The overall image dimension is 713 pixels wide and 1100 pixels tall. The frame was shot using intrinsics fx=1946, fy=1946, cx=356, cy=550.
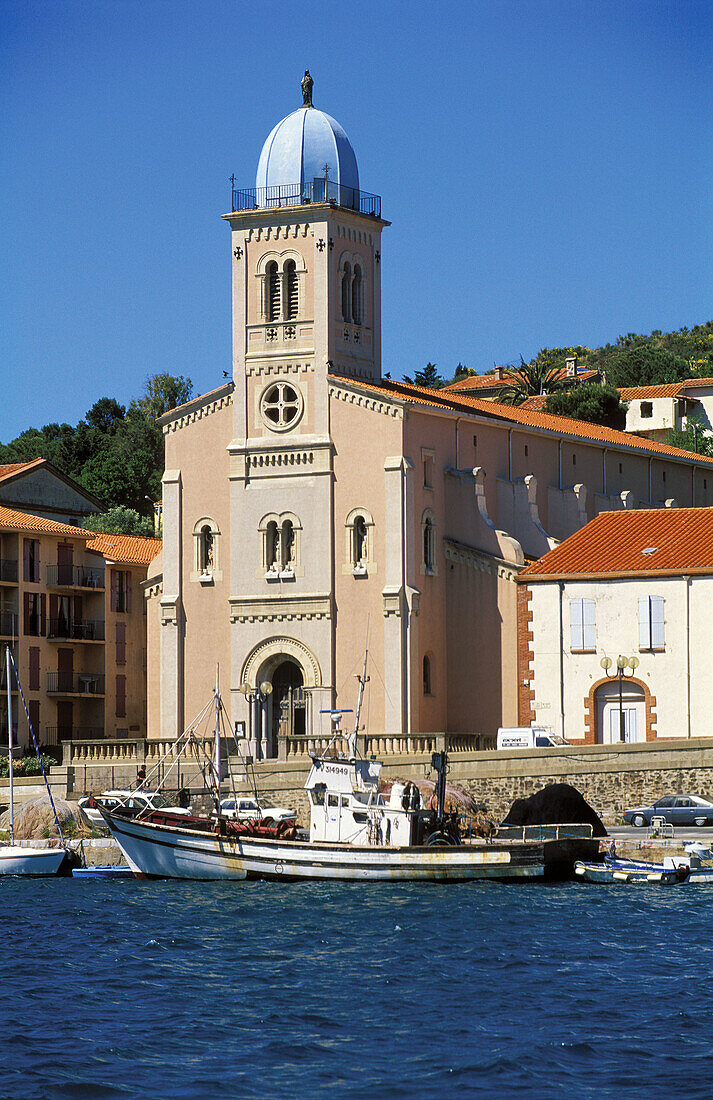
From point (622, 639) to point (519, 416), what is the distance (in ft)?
65.8

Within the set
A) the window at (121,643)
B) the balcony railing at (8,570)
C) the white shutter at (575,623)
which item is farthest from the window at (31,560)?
the white shutter at (575,623)

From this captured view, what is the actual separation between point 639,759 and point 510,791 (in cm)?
456

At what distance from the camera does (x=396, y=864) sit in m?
51.8

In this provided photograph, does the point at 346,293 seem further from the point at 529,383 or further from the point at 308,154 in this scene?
the point at 529,383

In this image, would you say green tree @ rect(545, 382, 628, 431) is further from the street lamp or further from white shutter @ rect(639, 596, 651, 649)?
the street lamp

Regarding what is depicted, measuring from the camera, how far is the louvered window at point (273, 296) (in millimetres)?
74625

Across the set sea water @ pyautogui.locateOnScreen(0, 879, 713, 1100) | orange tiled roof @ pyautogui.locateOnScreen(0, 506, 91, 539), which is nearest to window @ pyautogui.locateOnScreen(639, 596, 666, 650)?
sea water @ pyautogui.locateOnScreen(0, 879, 713, 1100)

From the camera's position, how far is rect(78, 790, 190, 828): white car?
59188 mm

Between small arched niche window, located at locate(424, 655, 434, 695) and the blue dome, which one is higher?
the blue dome

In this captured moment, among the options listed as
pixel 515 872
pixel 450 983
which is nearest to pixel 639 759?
pixel 515 872

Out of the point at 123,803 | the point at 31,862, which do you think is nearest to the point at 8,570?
the point at 123,803

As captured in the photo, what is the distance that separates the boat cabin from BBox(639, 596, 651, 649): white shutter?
13.9 metres

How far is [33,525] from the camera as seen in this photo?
84.3 m

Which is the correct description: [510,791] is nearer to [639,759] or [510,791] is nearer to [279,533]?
[639,759]
